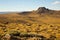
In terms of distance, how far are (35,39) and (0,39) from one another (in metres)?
3.58

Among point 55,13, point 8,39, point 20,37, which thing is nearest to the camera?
point 8,39

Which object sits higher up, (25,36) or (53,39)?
(25,36)

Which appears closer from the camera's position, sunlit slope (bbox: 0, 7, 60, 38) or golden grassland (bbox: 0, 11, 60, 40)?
golden grassland (bbox: 0, 11, 60, 40)

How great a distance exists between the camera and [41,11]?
57.9 metres

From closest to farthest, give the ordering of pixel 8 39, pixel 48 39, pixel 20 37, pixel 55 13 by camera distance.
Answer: pixel 8 39, pixel 20 37, pixel 48 39, pixel 55 13

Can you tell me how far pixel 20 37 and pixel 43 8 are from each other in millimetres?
44835

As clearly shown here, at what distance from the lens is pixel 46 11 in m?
58.3

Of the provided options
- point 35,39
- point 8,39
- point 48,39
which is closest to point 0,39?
point 8,39

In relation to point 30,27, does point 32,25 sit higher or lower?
lower

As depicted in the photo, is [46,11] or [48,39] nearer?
[48,39]

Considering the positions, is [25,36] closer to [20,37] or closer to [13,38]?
[20,37]

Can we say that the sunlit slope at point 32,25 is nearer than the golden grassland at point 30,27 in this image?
No

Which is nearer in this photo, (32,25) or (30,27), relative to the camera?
(30,27)

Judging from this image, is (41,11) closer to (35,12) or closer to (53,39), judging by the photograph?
(35,12)
